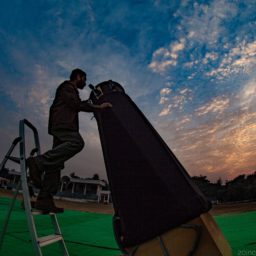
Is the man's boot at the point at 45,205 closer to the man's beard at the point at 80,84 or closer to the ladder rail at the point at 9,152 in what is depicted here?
the ladder rail at the point at 9,152

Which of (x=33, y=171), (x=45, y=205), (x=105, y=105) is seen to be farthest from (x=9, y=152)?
(x=105, y=105)

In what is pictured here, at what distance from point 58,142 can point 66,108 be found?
1.28ft

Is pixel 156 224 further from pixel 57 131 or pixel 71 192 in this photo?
pixel 71 192

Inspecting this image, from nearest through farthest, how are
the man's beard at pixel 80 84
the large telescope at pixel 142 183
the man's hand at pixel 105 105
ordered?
the large telescope at pixel 142 183, the man's hand at pixel 105 105, the man's beard at pixel 80 84

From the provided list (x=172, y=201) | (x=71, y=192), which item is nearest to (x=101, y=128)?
(x=172, y=201)

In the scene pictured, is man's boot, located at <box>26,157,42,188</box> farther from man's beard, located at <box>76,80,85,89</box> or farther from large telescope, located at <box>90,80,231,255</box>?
man's beard, located at <box>76,80,85,89</box>

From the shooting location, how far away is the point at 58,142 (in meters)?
1.75

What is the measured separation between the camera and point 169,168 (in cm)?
120

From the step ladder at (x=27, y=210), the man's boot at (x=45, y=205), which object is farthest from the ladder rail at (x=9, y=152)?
the man's boot at (x=45, y=205)

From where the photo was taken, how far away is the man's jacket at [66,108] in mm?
1625

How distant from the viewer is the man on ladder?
4.87 ft

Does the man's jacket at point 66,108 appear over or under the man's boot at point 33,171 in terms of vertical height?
over

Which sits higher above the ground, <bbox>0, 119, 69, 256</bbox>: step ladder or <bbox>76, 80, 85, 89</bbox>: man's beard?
<bbox>76, 80, 85, 89</bbox>: man's beard

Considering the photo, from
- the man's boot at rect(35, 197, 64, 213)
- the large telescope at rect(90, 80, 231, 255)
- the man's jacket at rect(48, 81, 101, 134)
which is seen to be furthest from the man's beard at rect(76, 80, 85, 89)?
the man's boot at rect(35, 197, 64, 213)
